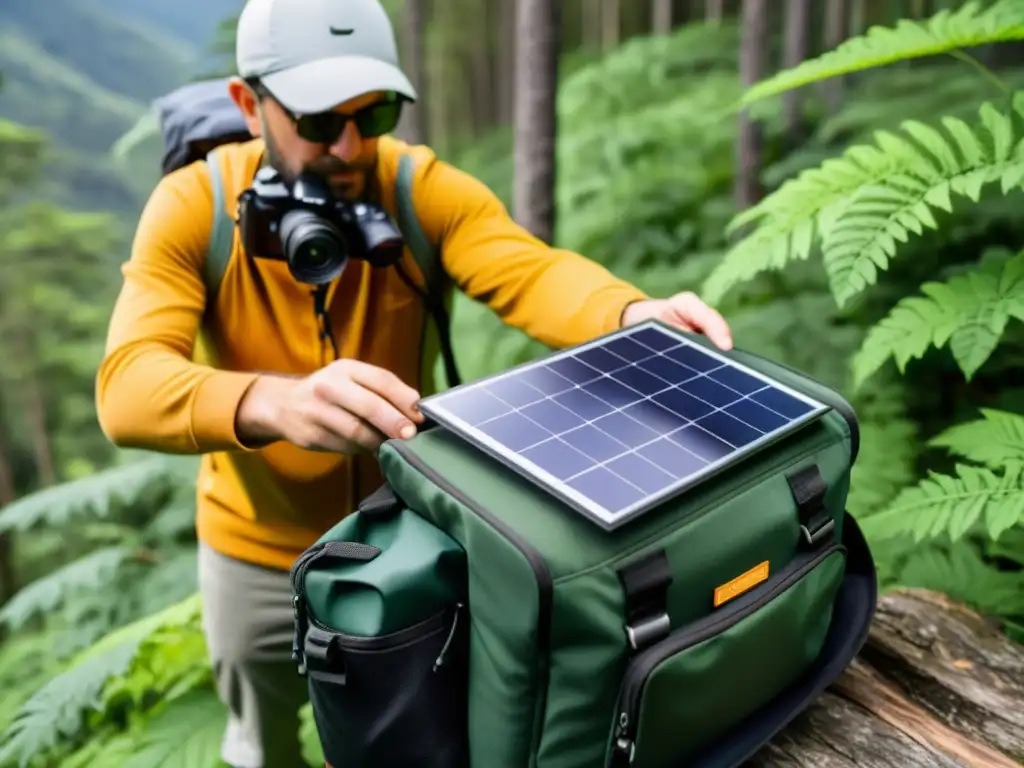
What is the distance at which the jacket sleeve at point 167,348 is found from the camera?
1.34 m

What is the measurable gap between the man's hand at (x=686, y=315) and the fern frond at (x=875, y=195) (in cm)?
57

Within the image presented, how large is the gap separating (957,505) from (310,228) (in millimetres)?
1565

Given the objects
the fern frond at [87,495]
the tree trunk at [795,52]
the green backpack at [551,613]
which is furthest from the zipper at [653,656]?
the tree trunk at [795,52]

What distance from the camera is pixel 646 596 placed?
1028 millimetres

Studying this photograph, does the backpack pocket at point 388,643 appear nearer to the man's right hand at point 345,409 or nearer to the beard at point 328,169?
the man's right hand at point 345,409

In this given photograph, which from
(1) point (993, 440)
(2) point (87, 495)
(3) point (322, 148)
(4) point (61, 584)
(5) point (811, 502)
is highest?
(3) point (322, 148)

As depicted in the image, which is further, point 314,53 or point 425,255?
point 425,255

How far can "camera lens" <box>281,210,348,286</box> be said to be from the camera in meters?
1.50

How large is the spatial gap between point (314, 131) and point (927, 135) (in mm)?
1726

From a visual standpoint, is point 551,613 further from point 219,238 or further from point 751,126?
point 751,126

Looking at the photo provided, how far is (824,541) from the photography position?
1.28 m

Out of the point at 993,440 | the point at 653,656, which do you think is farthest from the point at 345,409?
the point at 993,440

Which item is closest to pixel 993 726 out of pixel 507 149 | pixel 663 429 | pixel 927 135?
pixel 663 429

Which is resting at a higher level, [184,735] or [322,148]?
[322,148]
